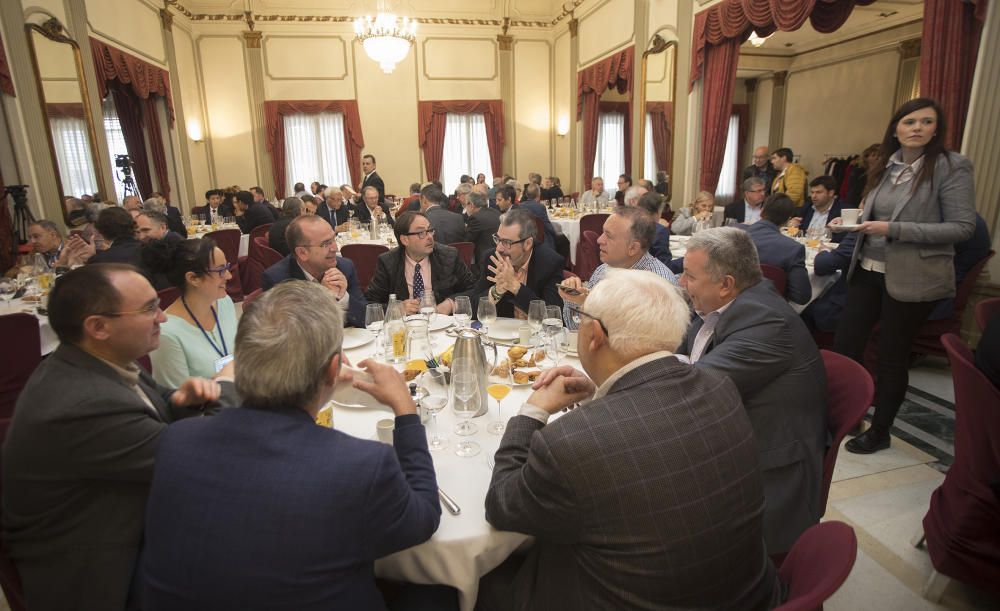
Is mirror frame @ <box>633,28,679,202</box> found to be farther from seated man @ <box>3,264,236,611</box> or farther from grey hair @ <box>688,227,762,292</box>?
seated man @ <box>3,264,236,611</box>

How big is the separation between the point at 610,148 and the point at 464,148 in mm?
3286

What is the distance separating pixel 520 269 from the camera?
3.30 meters

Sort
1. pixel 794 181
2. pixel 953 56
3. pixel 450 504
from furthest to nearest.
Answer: pixel 794 181 → pixel 953 56 → pixel 450 504

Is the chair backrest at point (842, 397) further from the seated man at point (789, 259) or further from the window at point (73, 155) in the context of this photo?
the window at point (73, 155)

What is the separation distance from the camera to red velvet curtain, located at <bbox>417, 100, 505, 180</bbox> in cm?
1171

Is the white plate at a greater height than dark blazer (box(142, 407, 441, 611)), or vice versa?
dark blazer (box(142, 407, 441, 611))

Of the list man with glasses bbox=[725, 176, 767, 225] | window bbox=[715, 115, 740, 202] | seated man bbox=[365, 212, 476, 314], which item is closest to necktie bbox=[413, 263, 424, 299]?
seated man bbox=[365, 212, 476, 314]

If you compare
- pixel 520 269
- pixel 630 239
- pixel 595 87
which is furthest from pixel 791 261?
pixel 595 87

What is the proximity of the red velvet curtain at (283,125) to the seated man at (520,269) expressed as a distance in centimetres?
925

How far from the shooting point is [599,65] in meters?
9.83

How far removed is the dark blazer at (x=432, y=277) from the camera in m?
3.55

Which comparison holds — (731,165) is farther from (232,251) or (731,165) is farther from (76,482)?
(76,482)

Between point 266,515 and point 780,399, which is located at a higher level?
point 266,515

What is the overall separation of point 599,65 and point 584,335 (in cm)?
969
